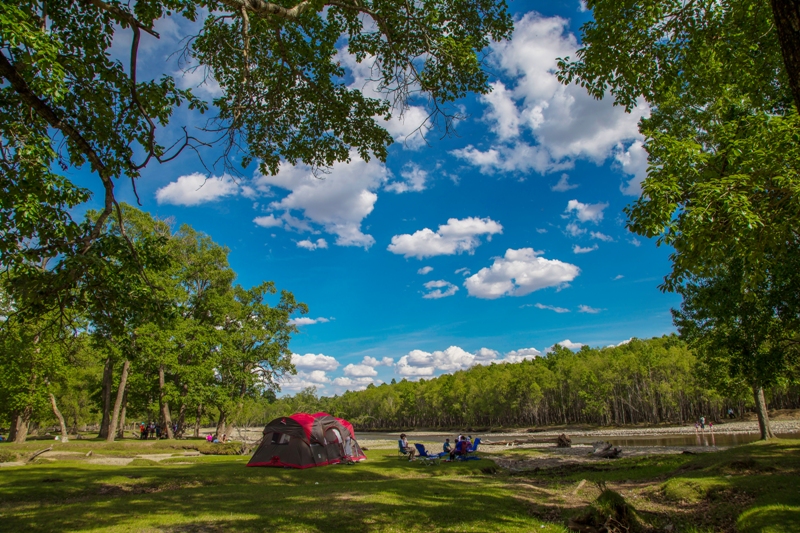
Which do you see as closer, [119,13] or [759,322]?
[119,13]

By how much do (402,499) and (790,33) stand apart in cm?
1083

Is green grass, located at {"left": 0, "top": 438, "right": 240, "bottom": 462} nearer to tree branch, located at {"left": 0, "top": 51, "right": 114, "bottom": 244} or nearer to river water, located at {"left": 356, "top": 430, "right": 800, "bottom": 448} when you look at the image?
tree branch, located at {"left": 0, "top": 51, "right": 114, "bottom": 244}

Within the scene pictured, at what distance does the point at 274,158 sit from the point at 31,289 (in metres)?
4.80

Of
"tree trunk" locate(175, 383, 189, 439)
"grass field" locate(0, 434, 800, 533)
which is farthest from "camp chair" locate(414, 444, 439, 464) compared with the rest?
"tree trunk" locate(175, 383, 189, 439)

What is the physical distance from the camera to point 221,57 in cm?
757

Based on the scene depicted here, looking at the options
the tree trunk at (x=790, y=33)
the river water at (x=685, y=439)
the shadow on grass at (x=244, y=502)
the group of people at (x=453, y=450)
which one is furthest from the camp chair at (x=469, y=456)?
the tree trunk at (x=790, y=33)

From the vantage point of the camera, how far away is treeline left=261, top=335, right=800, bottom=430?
67000 millimetres

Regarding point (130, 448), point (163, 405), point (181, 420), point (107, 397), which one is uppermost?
point (107, 397)

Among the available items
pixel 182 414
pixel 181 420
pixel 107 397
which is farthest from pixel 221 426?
pixel 107 397

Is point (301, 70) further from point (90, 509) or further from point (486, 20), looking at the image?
point (90, 509)

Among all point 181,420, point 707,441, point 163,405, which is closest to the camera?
point 707,441

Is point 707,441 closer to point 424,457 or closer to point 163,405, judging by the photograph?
point 424,457

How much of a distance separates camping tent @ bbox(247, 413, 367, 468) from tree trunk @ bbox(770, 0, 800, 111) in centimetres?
2045

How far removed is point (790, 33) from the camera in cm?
343
